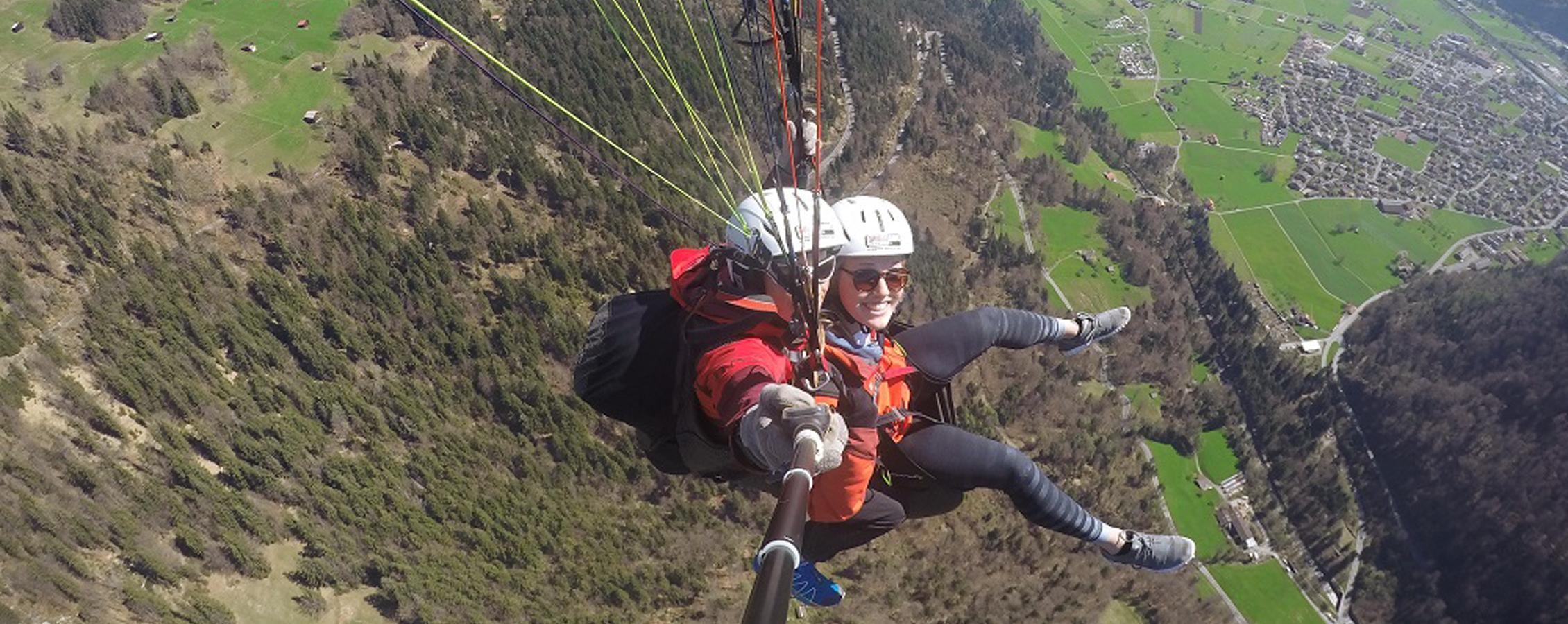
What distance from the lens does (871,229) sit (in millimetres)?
4801

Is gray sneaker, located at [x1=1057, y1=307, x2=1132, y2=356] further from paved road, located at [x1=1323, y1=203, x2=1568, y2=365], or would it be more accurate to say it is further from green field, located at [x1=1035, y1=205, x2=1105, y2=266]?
paved road, located at [x1=1323, y1=203, x2=1568, y2=365]

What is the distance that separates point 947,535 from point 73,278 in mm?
38908

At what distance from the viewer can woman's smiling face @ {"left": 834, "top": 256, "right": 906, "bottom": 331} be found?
4828 millimetres

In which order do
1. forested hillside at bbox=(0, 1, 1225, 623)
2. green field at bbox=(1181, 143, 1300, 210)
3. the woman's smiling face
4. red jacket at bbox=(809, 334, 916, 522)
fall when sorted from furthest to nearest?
1. green field at bbox=(1181, 143, 1300, 210)
2. forested hillside at bbox=(0, 1, 1225, 623)
3. the woman's smiling face
4. red jacket at bbox=(809, 334, 916, 522)

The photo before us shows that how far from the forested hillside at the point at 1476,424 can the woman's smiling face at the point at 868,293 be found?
207 ft

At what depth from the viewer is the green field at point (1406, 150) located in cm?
8800

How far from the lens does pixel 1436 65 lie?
109m

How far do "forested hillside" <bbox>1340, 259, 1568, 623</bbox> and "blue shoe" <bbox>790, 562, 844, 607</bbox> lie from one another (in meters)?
60.8

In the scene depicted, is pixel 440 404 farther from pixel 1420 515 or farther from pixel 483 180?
pixel 1420 515

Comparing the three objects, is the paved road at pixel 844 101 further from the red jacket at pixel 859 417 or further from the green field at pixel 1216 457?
the red jacket at pixel 859 417

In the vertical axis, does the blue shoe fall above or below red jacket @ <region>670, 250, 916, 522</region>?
below

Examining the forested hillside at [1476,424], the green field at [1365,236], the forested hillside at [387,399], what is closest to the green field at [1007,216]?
the forested hillside at [387,399]

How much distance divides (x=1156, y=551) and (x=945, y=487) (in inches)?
82.8


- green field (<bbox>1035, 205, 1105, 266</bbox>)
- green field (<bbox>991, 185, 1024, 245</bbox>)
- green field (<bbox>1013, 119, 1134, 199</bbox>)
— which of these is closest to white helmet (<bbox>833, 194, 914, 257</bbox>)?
green field (<bbox>991, 185, 1024, 245</bbox>)
